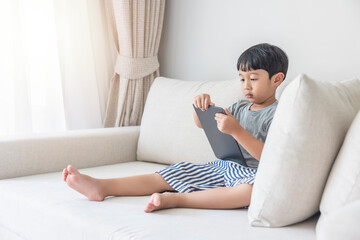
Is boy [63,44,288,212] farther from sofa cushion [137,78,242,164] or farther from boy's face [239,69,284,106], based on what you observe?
sofa cushion [137,78,242,164]

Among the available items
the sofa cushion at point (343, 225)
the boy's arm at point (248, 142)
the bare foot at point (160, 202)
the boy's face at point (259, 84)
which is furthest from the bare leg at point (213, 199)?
the sofa cushion at point (343, 225)

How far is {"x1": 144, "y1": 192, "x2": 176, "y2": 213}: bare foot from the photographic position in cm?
126

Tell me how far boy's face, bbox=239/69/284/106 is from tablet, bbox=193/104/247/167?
0.17 meters

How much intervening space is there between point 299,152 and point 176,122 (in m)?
1.04

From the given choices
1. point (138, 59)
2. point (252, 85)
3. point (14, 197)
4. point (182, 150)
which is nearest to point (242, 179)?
point (252, 85)

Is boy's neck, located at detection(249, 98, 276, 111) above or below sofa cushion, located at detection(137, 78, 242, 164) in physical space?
above

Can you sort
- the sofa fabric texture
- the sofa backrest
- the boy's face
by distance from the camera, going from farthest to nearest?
the sofa backrest < the boy's face < the sofa fabric texture

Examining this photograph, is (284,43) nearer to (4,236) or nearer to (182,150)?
(182,150)

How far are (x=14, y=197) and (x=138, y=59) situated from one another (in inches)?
48.3

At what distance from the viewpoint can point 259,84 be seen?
1517mm

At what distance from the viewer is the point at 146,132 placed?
2146 mm

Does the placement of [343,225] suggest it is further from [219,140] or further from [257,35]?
[257,35]

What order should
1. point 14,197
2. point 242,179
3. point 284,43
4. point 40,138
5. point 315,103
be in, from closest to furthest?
point 315,103 → point 242,179 → point 14,197 → point 40,138 → point 284,43

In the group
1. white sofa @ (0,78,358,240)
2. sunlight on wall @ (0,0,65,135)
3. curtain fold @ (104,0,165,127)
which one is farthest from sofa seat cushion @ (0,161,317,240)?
curtain fold @ (104,0,165,127)
